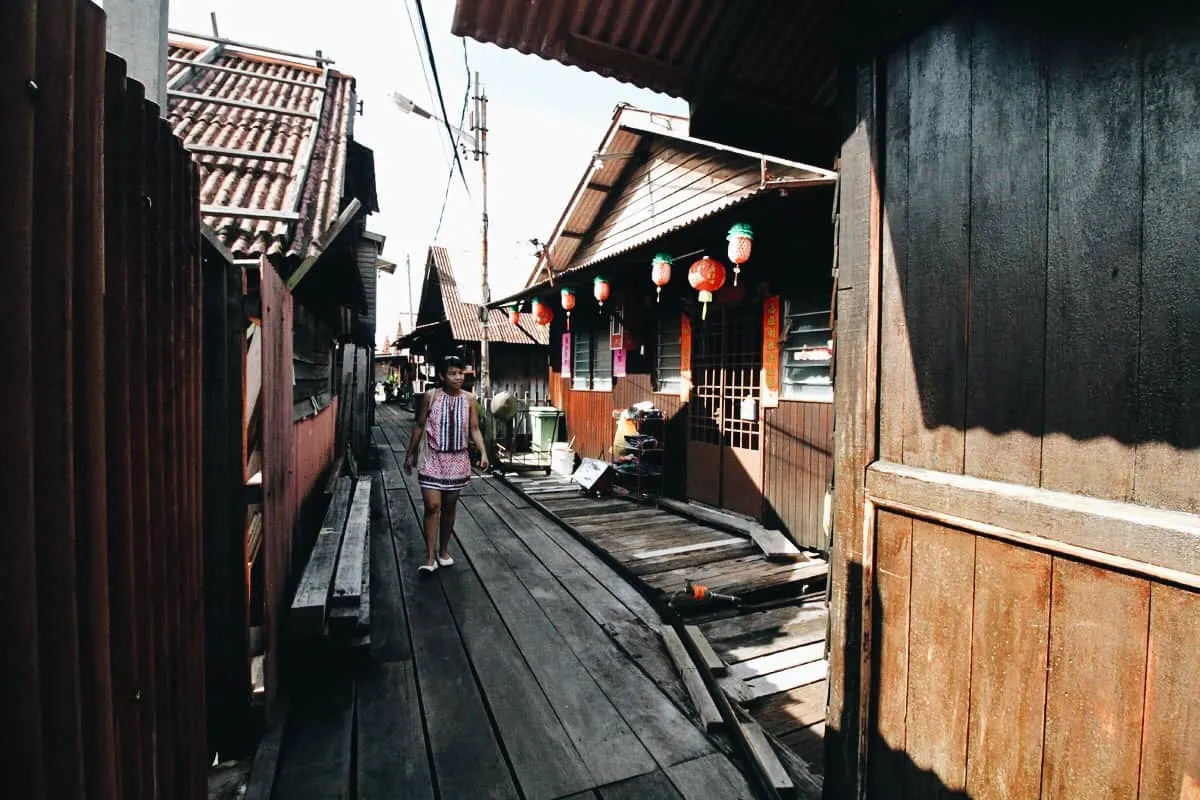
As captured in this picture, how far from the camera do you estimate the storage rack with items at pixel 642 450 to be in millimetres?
8281

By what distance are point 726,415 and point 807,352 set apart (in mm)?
1690

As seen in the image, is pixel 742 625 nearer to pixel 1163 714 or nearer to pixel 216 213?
pixel 1163 714

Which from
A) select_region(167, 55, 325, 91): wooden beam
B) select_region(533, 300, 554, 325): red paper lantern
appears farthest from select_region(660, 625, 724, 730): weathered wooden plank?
select_region(167, 55, 325, 91): wooden beam

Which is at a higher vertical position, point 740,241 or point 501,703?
point 740,241

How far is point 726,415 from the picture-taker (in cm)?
742

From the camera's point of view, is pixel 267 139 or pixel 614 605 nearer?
pixel 614 605

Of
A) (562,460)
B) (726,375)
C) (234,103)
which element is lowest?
(562,460)

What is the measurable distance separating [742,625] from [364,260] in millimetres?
9609

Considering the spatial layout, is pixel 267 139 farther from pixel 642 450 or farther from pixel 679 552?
pixel 679 552

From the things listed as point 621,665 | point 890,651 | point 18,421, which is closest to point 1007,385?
point 890,651

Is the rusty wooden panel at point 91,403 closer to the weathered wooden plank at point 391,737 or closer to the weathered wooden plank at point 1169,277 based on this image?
the weathered wooden plank at point 391,737

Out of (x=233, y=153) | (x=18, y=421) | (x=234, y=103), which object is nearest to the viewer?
(x=18, y=421)

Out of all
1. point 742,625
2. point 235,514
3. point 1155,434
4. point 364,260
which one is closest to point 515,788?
point 235,514

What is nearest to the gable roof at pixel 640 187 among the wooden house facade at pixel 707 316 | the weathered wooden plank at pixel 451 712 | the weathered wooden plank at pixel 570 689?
the wooden house facade at pixel 707 316
